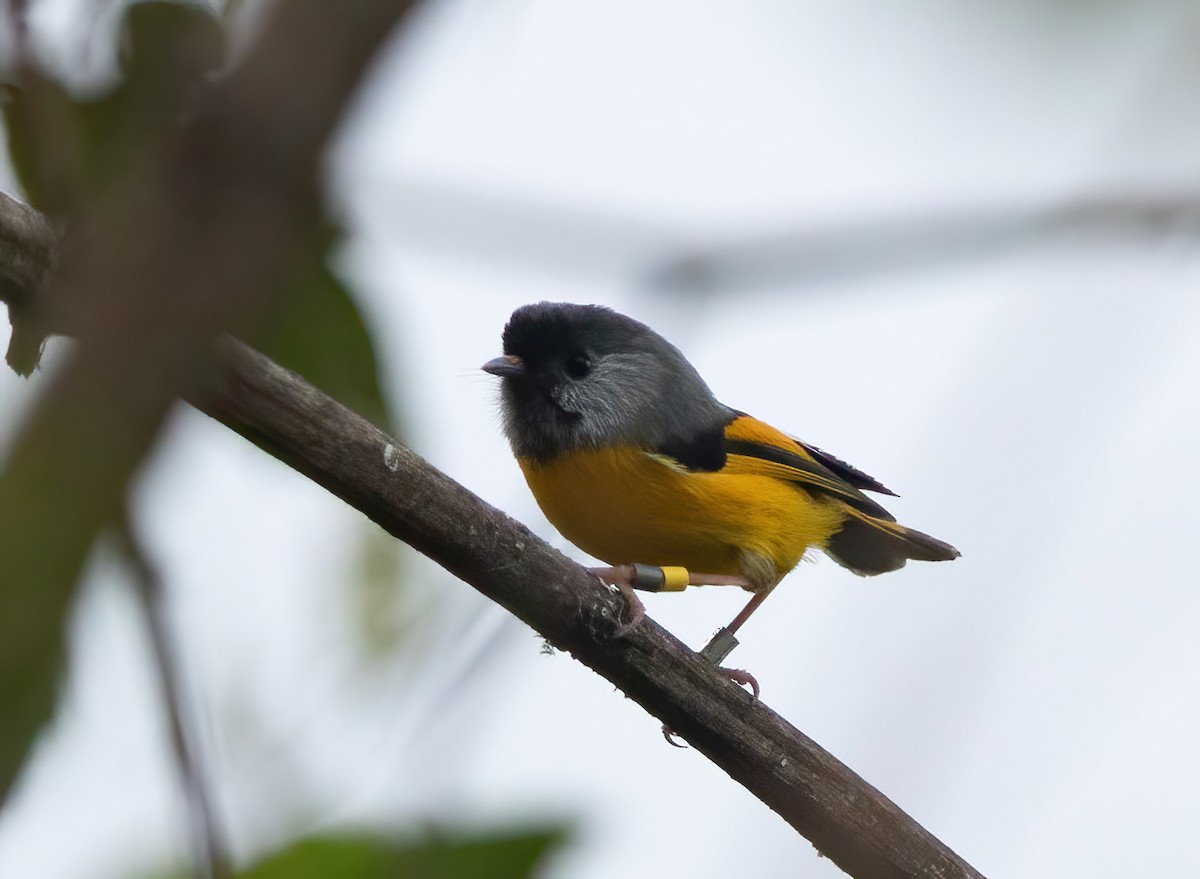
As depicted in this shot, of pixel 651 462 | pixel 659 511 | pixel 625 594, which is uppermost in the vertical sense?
pixel 651 462

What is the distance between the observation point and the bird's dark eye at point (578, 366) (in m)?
5.04

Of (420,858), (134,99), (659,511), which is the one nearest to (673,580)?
(659,511)

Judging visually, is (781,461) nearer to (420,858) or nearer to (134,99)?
(134,99)

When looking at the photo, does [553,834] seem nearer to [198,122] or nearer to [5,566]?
[5,566]

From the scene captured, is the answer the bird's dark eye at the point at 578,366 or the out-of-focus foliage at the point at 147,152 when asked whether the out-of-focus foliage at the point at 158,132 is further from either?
the bird's dark eye at the point at 578,366

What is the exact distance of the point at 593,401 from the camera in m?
4.85

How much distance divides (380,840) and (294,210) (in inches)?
43.2

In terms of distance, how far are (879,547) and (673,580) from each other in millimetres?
2257

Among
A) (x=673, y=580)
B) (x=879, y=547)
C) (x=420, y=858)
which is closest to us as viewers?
(x=420, y=858)

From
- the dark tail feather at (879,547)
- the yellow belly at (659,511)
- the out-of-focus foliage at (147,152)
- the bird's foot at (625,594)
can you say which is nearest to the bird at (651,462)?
the yellow belly at (659,511)

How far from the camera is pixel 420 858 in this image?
5.10ft

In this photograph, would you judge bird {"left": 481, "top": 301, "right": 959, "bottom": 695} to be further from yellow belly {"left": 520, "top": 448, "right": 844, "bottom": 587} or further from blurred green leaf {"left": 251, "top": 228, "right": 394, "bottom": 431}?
blurred green leaf {"left": 251, "top": 228, "right": 394, "bottom": 431}

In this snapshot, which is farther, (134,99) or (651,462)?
(651,462)

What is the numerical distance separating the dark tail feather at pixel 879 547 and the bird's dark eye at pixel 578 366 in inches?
52.0
